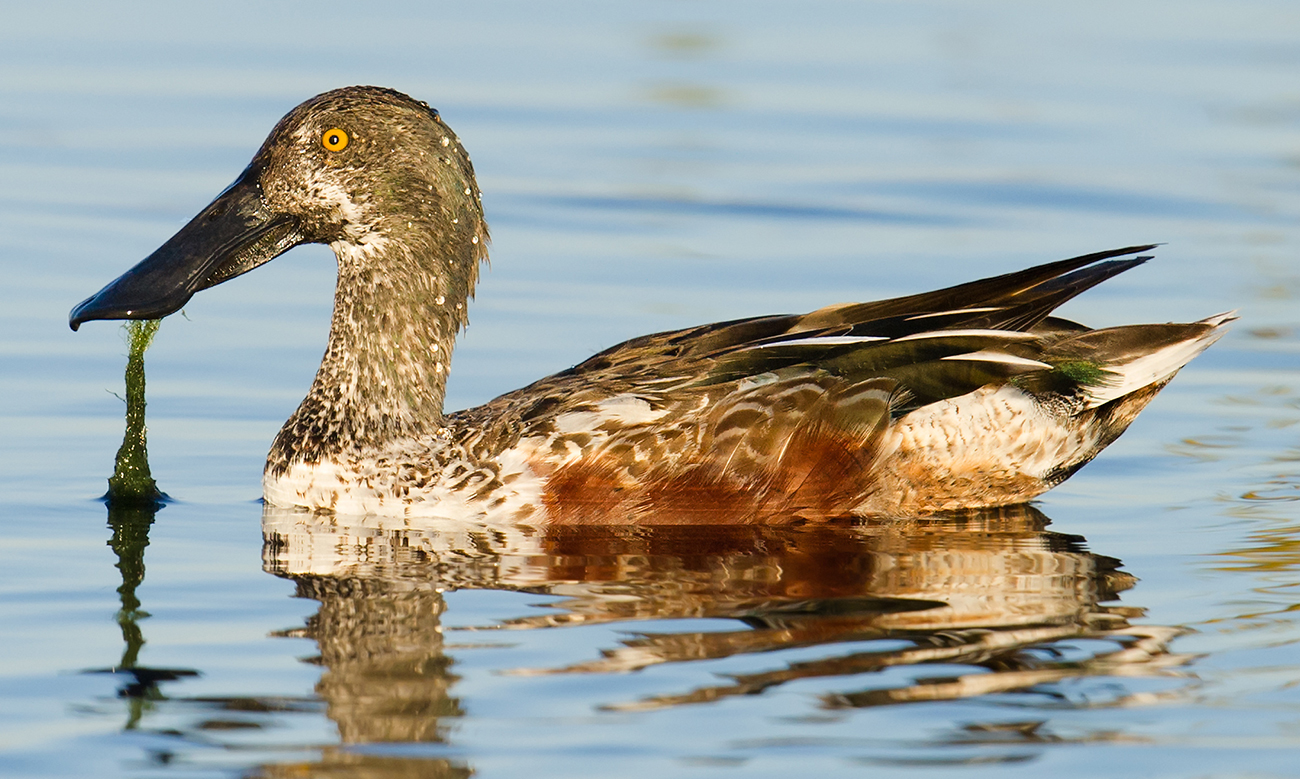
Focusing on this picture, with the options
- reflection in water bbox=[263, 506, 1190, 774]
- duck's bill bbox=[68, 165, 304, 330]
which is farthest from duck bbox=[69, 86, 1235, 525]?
reflection in water bbox=[263, 506, 1190, 774]

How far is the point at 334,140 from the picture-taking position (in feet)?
28.6

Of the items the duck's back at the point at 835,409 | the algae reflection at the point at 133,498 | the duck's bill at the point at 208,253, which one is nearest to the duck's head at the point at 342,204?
the duck's bill at the point at 208,253

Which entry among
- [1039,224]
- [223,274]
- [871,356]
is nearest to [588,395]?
[871,356]

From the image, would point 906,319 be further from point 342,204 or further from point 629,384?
point 342,204

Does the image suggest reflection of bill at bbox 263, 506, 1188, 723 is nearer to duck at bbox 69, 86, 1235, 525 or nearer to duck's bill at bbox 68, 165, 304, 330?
duck at bbox 69, 86, 1235, 525

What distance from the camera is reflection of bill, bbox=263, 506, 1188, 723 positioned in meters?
6.34

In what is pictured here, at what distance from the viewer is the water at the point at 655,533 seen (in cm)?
587

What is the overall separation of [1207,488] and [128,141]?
30.4 ft

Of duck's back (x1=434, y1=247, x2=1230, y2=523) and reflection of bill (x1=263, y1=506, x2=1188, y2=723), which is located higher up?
duck's back (x1=434, y1=247, x2=1230, y2=523)

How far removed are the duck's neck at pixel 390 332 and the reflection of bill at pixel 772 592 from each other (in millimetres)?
541

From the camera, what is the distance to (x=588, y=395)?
27.3 feet

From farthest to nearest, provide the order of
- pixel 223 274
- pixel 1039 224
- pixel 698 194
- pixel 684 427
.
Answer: pixel 698 194 < pixel 1039 224 < pixel 223 274 < pixel 684 427

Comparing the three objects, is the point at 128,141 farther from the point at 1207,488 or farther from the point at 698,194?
the point at 1207,488

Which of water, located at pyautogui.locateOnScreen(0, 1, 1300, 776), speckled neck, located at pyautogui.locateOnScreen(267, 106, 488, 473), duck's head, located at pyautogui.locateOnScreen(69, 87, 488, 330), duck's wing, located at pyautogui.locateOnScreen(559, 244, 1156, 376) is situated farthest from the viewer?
speckled neck, located at pyautogui.locateOnScreen(267, 106, 488, 473)
